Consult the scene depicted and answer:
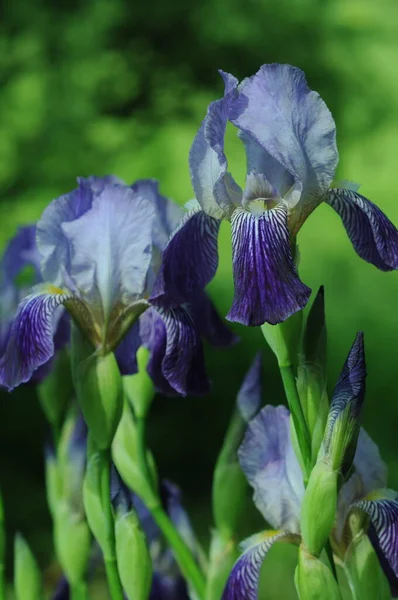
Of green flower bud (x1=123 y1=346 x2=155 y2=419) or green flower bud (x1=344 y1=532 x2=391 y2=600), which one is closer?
green flower bud (x1=344 y1=532 x2=391 y2=600)

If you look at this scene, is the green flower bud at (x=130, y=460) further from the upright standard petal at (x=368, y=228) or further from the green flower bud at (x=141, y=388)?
the upright standard petal at (x=368, y=228)

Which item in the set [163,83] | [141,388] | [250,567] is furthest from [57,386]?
[163,83]

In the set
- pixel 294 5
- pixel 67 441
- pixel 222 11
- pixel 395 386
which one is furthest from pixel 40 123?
pixel 67 441

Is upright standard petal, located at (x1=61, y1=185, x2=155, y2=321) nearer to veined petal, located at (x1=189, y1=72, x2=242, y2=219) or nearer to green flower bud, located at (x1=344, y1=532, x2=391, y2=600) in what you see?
veined petal, located at (x1=189, y1=72, x2=242, y2=219)

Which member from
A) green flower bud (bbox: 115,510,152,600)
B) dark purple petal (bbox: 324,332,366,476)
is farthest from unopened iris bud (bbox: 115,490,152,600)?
dark purple petal (bbox: 324,332,366,476)

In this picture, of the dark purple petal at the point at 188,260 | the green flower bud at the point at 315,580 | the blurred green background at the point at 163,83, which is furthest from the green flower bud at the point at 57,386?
the blurred green background at the point at 163,83
